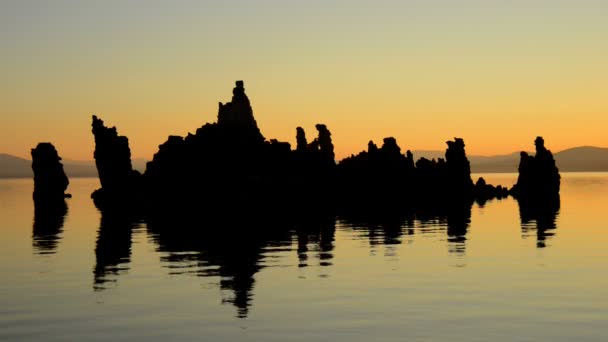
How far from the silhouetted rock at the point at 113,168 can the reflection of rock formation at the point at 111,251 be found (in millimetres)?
66574

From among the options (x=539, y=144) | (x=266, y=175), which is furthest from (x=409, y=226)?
(x=539, y=144)

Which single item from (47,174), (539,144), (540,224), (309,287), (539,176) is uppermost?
(539,144)

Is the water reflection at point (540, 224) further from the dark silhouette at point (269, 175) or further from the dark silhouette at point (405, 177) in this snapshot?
the dark silhouette at point (405, 177)

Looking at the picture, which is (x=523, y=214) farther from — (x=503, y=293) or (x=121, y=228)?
(x=503, y=293)

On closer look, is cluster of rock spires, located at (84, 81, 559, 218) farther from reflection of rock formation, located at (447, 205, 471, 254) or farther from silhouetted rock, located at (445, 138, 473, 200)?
reflection of rock formation, located at (447, 205, 471, 254)

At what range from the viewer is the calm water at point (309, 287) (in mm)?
28938

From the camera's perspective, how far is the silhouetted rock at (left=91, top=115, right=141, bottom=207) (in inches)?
6432

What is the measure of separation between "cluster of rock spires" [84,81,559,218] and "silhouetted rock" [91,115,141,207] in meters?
0.19

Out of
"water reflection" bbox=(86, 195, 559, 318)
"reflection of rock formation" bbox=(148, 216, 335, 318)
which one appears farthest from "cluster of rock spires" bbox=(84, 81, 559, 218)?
"reflection of rock formation" bbox=(148, 216, 335, 318)

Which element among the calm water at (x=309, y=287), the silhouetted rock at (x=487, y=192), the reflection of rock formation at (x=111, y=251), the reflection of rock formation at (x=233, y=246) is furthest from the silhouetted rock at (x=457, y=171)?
the calm water at (x=309, y=287)

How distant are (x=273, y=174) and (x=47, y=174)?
206 ft

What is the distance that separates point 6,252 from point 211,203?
8411cm

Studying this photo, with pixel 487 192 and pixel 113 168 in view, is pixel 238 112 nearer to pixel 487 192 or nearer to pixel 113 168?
pixel 113 168

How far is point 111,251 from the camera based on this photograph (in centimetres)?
5975
